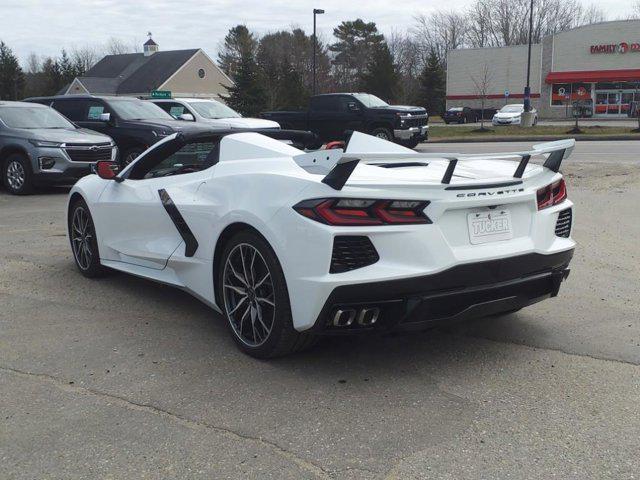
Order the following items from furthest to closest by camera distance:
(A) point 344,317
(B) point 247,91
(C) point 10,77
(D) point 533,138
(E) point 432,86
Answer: (C) point 10,77
(E) point 432,86
(B) point 247,91
(D) point 533,138
(A) point 344,317

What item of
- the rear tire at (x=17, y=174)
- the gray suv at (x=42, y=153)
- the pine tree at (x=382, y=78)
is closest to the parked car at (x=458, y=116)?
the pine tree at (x=382, y=78)

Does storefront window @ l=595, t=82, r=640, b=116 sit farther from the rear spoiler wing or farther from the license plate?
the license plate

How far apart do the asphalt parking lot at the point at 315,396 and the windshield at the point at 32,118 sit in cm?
827

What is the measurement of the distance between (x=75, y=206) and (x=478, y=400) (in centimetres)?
426

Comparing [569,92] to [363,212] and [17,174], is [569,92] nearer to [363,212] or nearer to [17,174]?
[17,174]

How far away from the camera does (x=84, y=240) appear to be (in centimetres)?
621

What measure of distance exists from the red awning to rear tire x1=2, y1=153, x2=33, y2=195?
49471mm

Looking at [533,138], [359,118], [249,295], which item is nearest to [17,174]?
[249,295]

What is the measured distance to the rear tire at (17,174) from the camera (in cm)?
1248

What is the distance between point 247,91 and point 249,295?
37.1 meters

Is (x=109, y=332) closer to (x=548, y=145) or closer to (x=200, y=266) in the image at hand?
(x=200, y=266)

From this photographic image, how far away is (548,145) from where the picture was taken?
4352 mm

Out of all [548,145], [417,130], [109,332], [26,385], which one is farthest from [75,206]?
[417,130]

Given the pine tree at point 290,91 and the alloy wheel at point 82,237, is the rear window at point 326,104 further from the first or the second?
the pine tree at point 290,91
